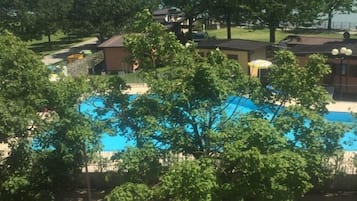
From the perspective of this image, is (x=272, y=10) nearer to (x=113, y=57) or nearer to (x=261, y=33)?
(x=261, y=33)

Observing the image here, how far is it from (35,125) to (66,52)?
34.1m

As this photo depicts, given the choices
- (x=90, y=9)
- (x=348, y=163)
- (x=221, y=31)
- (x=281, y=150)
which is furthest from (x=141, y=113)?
(x=221, y=31)

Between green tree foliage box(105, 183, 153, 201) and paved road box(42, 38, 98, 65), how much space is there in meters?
30.2

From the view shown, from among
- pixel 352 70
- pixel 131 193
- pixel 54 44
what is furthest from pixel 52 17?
pixel 131 193

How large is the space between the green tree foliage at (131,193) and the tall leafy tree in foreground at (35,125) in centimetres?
224

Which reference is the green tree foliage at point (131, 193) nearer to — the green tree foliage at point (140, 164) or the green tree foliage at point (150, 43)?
the green tree foliage at point (140, 164)

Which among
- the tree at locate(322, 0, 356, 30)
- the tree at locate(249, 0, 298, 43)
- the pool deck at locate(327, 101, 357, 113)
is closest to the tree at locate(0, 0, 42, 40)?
the tree at locate(249, 0, 298, 43)

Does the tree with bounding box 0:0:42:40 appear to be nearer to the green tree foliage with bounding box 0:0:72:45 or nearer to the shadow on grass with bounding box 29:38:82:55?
the green tree foliage with bounding box 0:0:72:45

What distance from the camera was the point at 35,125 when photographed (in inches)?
526

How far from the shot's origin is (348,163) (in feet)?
52.0

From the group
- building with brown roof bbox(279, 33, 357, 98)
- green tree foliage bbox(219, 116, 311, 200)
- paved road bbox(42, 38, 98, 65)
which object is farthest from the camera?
paved road bbox(42, 38, 98, 65)

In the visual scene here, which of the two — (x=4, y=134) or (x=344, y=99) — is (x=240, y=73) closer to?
(x=4, y=134)

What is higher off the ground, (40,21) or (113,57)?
(40,21)

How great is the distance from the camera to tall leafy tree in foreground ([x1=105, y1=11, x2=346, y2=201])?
11.8 meters
